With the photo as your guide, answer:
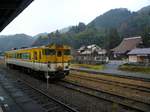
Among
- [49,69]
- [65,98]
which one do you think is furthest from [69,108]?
[49,69]

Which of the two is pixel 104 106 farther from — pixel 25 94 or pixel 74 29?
pixel 74 29

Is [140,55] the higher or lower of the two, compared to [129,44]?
lower

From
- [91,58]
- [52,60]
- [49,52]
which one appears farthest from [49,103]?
[91,58]

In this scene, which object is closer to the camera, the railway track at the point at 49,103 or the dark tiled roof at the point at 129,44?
the railway track at the point at 49,103

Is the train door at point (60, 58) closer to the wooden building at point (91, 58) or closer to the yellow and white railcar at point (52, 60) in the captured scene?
the yellow and white railcar at point (52, 60)

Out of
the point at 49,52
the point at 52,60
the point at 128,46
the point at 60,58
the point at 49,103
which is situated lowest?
the point at 49,103

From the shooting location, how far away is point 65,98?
1385 cm

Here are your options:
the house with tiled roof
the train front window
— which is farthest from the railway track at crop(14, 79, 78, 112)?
the house with tiled roof

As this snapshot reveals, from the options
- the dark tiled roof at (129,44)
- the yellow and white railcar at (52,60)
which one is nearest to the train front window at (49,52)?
the yellow and white railcar at (52,60)

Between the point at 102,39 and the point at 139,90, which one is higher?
the point at 102,39

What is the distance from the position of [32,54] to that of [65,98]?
386 inches

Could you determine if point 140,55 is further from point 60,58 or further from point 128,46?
point 60,58

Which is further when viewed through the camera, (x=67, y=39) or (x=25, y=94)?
(x=67, y=39)

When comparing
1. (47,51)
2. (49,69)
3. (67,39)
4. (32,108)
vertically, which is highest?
(67,39)
